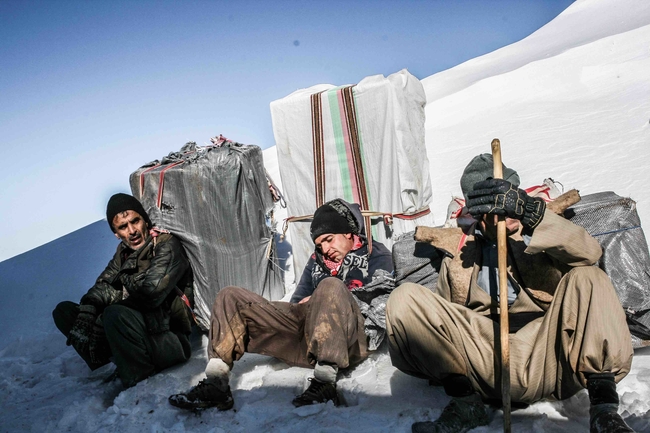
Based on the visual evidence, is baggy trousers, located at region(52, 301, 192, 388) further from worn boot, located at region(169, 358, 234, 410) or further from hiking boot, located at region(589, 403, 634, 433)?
hiking boot, located at region(589, 403, 634, 433)

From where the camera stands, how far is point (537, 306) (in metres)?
2.10

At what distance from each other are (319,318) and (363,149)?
190cm

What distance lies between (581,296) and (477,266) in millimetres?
486

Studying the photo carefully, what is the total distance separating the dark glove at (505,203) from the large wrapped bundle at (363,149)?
6.35 feet

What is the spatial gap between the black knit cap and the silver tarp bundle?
2634 millimetres

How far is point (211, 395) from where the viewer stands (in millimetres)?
2402

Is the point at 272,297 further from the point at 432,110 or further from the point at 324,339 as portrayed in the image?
the point at 432,110

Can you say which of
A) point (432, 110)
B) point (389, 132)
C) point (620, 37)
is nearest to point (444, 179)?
point (389, 132)

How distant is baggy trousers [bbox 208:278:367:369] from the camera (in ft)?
7.68

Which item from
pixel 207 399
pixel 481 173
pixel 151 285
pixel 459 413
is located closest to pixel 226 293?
pixel 207 399

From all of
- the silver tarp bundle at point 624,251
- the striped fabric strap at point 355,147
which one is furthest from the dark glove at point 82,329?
the silver tarp bundle at point 624,251

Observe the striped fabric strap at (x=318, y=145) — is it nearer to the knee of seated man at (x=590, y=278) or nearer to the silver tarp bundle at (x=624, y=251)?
the silver tarp bundle at (x=624, y=251)

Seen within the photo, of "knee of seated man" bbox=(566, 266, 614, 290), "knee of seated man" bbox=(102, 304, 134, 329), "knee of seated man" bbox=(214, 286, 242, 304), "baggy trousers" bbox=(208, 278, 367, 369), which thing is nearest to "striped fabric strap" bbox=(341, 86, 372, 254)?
"baggy trousers" bbox=(208, 278, 367, 369)

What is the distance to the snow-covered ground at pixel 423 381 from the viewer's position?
2.13 meters
